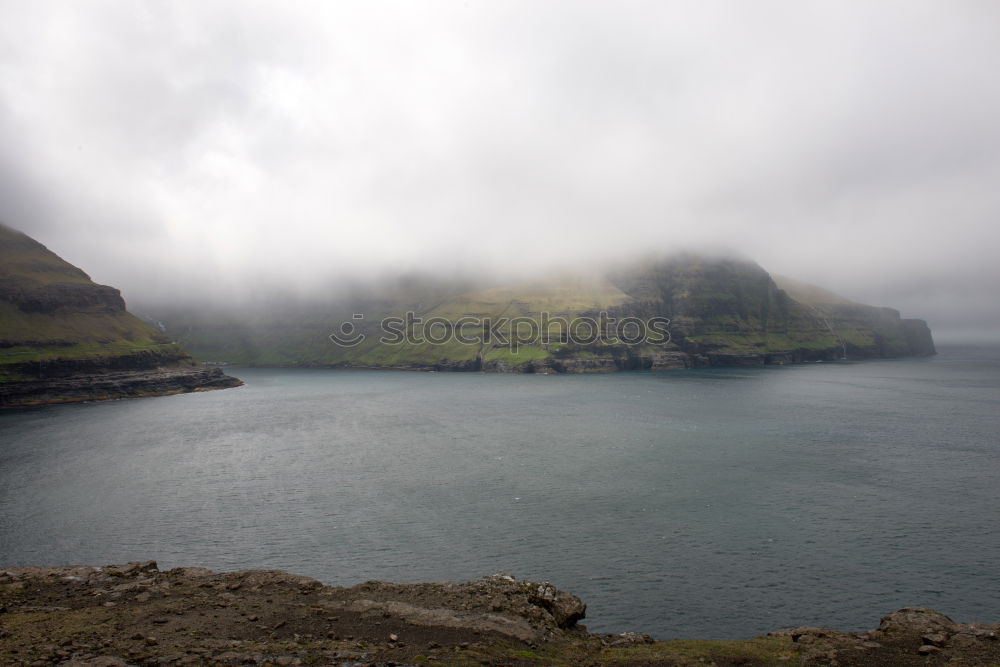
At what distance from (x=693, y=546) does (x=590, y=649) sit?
30.0 m

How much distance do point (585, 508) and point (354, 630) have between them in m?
43.7

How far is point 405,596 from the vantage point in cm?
3422

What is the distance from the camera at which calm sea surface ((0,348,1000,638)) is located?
152 feet

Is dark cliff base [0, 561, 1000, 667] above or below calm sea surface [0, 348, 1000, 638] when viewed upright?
above

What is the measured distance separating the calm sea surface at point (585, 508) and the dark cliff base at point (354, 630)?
33.7ft

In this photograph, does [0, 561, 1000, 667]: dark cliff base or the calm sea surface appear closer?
[0, 561, 1000, 667]: dark cliff base

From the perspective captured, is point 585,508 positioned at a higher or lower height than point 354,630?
lower

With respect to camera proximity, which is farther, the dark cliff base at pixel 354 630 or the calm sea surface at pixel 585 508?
the calm sea surface at pixel 585 508

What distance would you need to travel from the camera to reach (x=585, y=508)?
221 ft

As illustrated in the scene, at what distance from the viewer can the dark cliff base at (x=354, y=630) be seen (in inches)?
981

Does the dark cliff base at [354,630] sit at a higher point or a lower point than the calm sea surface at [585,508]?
higher

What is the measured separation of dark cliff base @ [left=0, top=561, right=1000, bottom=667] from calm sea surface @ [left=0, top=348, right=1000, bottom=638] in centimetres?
1027

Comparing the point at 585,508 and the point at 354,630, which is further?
the point at 585,508

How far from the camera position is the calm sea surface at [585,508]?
152 ft
